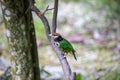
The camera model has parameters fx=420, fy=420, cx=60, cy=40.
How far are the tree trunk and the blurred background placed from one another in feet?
9.85

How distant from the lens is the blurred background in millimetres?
6512

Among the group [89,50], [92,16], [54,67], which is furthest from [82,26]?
[54,67]

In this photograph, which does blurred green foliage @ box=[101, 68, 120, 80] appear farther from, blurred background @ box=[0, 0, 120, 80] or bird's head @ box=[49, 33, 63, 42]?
blurred background @ box=[0, 0, 120, 80]

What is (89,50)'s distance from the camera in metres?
6.86

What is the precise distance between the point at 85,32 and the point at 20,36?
4.61 metres

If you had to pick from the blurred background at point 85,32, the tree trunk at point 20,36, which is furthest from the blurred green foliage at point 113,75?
the blurred background at point 85,32

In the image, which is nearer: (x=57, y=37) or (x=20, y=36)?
A: (x=57, y=37)

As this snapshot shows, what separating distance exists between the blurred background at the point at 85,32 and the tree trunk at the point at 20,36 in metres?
3.00

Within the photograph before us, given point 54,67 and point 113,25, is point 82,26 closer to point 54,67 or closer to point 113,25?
point 113,25

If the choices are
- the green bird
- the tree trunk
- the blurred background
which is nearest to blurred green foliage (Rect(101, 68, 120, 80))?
the tree trunk

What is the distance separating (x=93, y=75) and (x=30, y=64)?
213 cm

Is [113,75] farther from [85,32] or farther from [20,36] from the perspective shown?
[85,32]

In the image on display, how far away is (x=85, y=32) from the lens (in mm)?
7461

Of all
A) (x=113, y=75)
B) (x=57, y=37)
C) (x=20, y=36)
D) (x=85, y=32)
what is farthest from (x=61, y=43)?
(x=85, y=32)
